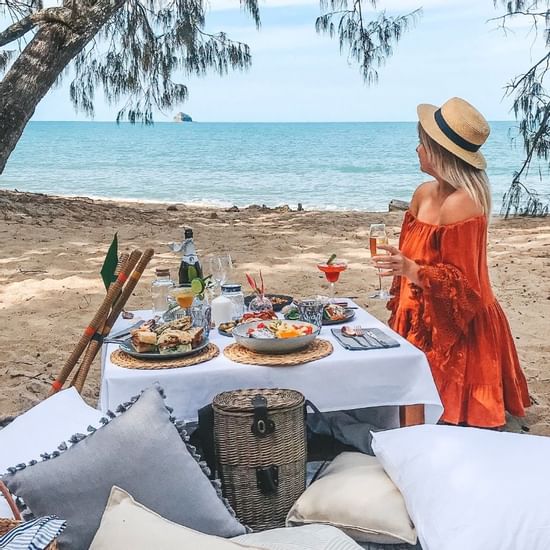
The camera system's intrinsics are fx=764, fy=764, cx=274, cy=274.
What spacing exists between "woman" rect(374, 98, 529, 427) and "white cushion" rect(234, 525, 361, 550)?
134 cm

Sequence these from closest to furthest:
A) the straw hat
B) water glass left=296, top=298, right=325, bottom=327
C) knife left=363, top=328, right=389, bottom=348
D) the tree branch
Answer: knife left=363, top=328, right=389, bottom=348, water glass left=296, top=298, right=325, bottom=327, the straw hat, the tree branch

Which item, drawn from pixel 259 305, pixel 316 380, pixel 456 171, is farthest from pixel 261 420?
pixel 456 171

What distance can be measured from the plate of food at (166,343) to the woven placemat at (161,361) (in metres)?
0.01

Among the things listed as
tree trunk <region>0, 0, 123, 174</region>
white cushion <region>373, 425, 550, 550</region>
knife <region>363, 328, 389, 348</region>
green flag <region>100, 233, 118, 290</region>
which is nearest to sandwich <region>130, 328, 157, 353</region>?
green flag <region>100, 233, 118, 290</region>

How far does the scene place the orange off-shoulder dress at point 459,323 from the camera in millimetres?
2797

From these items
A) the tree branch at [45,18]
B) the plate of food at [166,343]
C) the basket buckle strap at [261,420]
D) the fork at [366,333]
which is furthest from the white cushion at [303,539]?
the tree branch at [45,18]

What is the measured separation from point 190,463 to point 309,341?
0.73m

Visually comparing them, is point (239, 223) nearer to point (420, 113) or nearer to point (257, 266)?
point (257, 266)

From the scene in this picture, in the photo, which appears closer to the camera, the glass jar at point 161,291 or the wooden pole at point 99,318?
the wooden pole at point 99,318

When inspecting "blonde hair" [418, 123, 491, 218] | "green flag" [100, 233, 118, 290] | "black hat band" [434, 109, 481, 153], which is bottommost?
"green flag" [100, 233, 118, 290]

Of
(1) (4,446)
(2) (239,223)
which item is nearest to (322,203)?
(2) (239,223)

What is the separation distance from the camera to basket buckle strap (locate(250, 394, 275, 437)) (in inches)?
81.6

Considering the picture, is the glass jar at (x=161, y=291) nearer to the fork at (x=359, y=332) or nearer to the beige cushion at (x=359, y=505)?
the fork at (x=359, y=332)

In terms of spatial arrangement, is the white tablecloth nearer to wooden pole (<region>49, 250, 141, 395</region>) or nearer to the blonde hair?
wooden pole (<region>49, 250, 141, 395</region>)
